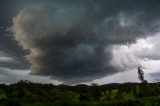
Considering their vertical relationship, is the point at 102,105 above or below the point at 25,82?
below

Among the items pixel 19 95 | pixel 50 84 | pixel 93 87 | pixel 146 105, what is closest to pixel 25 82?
pixel 50 84

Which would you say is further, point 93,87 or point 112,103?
point 93,87

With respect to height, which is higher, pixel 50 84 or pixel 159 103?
pixel 50 84

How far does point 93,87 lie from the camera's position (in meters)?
110

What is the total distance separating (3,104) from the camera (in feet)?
195

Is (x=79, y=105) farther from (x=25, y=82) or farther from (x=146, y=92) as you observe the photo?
(x=25, y=82)

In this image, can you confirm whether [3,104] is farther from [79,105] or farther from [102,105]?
[102,105]

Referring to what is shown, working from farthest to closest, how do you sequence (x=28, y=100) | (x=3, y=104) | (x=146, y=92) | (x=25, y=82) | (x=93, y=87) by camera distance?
(x=25, y=82)
(x=93, y=87)
(x=146, y=92)
(x=28, y=100)
(x=3, y=104)

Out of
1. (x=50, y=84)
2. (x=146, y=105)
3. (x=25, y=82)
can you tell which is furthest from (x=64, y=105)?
(x=50, y=84)

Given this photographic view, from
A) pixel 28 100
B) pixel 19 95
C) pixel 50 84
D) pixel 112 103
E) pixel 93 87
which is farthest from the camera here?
pixel 50 84

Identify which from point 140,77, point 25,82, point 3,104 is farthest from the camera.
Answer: point 25,82

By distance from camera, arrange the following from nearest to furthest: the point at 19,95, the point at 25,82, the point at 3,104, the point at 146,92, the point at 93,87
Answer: the point at 3,104
the point at 19,95
the point at 146,92
the point at 93,87
the point at 25,82

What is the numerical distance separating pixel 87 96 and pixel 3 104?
32.9 meters

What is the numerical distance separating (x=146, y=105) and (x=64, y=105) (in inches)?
583
